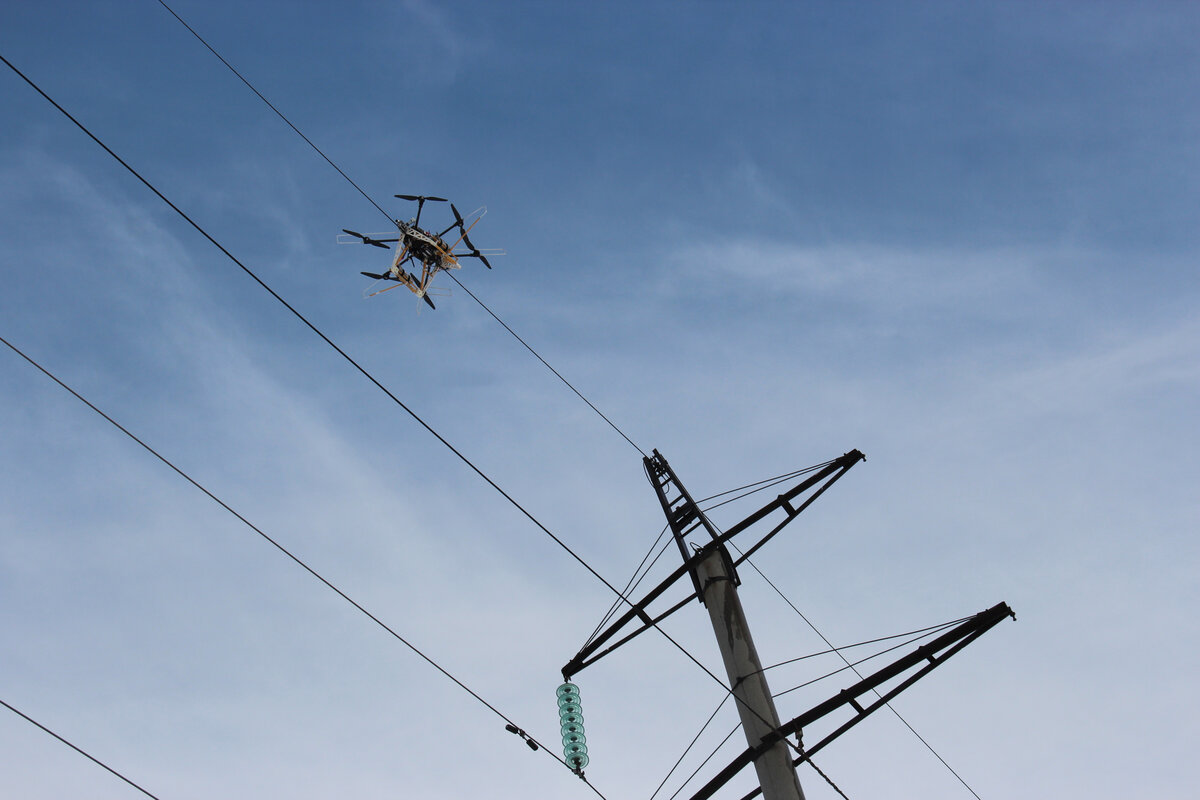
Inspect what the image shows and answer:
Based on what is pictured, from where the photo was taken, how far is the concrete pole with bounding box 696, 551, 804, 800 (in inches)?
365

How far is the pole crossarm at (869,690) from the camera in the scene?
9273 mm

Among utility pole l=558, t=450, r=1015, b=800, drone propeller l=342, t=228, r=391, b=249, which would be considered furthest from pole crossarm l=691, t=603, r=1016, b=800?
drone propeller l=342, t=228, r=391, b=249

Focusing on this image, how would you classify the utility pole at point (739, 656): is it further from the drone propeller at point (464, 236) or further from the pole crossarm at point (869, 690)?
the drone propeller at point (464, 236)

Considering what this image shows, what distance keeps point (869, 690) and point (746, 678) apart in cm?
152

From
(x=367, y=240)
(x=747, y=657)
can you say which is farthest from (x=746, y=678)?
(x=367, y=240)

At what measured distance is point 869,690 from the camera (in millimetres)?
9258

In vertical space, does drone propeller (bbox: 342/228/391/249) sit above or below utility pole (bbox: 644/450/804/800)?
above

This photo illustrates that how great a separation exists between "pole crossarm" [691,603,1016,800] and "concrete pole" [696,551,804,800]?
15cm

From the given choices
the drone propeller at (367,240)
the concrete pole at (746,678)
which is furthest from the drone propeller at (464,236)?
the concrete pole at (746,678)

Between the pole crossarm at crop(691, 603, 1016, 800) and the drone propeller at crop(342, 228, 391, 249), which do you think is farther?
the drone propeller at crop(342, 228, 391, 249)

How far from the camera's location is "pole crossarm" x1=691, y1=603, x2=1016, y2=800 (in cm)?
927

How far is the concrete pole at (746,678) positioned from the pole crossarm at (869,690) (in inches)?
6.1

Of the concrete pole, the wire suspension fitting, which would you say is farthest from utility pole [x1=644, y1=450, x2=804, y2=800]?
the wire suspension fitting

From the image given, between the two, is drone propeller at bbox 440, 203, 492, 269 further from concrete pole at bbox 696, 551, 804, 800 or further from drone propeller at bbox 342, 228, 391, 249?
concrete pole at bbox 696, 551, 804, 800
